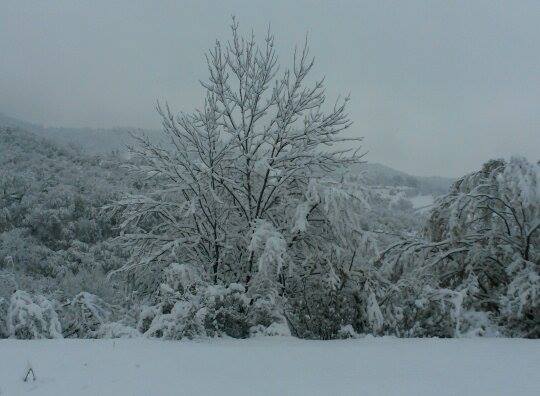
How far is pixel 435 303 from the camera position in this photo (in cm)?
777

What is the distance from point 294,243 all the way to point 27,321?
4.72 m

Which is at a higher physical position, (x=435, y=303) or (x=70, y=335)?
(x=435, y=303)

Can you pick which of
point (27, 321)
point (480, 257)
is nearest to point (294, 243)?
point (480, 257)

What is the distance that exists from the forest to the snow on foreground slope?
181cm

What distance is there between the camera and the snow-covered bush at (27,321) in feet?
25.2

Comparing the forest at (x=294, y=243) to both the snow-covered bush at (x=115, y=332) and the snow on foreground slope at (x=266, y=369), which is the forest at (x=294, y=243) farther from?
the snow on foreground slope at (x=266, y=369)

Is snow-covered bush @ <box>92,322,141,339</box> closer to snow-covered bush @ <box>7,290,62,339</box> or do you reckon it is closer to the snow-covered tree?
snow-covered bush @ <box>7,290,62,339</box>

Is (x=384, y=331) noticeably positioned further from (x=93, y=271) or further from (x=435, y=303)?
(x=93, y=271)

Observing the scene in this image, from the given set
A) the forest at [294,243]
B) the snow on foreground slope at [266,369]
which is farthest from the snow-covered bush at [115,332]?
the snow on foreground slope at [266,369]

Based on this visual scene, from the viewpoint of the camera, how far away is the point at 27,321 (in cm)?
770

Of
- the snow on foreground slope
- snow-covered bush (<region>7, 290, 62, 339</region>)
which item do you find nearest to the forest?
snow-covered bush (<region>7, 290, 62, 339</region>)

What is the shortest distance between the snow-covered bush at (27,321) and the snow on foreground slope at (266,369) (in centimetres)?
220

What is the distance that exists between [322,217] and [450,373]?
5072 mm

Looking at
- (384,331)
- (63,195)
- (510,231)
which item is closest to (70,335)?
(384,331)
